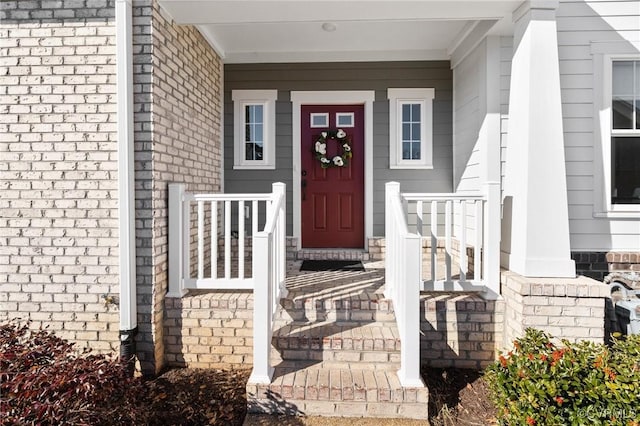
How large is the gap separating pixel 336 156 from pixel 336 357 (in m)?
2.92

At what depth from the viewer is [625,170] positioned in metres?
3.62

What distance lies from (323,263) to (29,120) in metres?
3.31

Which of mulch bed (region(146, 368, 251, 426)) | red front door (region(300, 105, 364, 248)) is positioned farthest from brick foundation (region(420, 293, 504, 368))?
red front door (region(300, 105, 364, 248))

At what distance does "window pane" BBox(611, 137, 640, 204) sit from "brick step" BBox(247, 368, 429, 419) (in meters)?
2.87

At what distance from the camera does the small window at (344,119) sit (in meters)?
5.16

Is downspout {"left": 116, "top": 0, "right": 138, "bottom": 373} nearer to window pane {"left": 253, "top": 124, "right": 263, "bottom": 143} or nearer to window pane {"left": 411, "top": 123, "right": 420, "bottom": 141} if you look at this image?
window pane {"left": 253, "top": 124, "right": 263, "bottom": 143}

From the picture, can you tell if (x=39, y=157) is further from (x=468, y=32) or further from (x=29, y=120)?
(x=468, y=32)

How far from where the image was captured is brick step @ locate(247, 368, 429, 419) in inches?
98.6

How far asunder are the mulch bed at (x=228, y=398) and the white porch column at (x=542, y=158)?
1.07 meters

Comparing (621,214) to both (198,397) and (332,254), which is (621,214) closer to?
(332,254)

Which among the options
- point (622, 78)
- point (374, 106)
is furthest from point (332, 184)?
point (622, 78)

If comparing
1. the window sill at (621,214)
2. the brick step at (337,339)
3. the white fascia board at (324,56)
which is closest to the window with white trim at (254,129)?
the white fascia board at (324,56)

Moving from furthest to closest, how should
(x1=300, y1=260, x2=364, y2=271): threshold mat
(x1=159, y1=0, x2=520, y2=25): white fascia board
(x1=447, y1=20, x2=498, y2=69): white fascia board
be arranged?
(x1=300, y1=260, x2=364, y2=271): threshold mat
(x1=447, y1=20, x2=498, y2=69): white fascia board
(x1=159, y1=0, x2=520, y2=25): white fascia board

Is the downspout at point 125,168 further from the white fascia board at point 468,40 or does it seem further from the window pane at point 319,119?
the white fascia board at point 468,40
